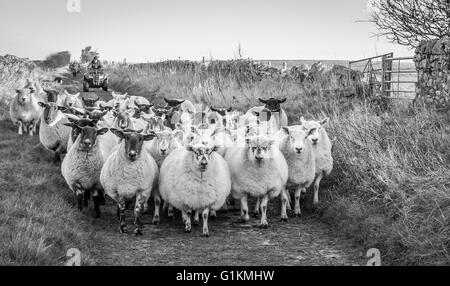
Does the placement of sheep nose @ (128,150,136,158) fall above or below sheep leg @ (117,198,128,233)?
above

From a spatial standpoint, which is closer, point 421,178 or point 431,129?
point 421,178

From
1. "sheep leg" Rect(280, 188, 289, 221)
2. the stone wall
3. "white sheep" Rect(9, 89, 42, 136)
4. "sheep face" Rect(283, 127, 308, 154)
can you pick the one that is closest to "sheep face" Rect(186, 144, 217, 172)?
"sheep face" Rect(283, 127, 308, 154)

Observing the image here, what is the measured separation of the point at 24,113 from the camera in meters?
14.4

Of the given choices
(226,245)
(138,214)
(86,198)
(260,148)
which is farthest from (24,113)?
(226,245)

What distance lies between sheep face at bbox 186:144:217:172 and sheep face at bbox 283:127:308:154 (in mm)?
1473

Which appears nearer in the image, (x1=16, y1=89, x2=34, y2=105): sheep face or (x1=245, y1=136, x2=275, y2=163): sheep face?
(x1=245, y1=136, x2=275, y2=163): sheep face

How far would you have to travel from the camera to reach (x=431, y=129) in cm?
895

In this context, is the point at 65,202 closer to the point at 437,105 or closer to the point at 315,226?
the point at 315,226

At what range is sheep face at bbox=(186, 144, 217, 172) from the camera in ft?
24.2

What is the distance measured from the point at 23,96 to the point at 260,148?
31.3 ft

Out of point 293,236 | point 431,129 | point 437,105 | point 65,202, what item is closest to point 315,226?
point 293,236

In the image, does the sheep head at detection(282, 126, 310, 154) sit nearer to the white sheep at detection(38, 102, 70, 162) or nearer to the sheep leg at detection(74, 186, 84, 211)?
the sheep leg at detection(74, 186, 84, 211)
